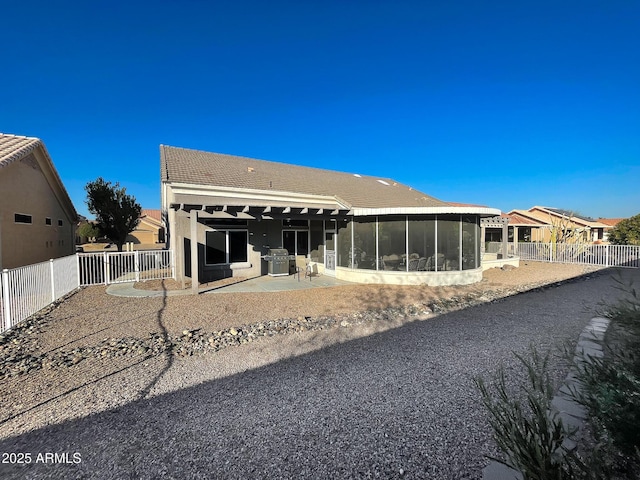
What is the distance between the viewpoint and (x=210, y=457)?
265cm

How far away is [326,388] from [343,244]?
9337mm

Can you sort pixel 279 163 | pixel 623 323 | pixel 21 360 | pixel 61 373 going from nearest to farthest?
pixel 623 323 → pixel 61 373 → pixel 21 360 → pixel 279 163

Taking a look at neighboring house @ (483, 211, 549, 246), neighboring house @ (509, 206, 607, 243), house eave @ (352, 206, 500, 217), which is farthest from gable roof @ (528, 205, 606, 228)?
house eave @ (352, 206, 500, 217)

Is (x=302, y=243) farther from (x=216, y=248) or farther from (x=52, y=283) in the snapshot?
(x=52, y=283)

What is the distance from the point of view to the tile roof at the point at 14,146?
1085 cm

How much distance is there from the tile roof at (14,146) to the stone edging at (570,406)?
14.8 metres

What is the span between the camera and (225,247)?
12.8 metres

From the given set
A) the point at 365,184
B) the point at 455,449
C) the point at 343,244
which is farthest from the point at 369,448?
the point at 365,184

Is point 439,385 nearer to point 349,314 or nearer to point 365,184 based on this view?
point 349,314

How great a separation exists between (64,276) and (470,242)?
14112mm

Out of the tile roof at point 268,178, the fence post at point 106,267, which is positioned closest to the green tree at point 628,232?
the tile roof at point 268,178

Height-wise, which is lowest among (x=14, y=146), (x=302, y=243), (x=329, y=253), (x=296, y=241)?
(x=329, y=253)

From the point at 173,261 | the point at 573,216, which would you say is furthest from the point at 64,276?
the point at 573,216

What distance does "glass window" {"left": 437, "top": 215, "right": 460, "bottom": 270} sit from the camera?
11.6 meters
